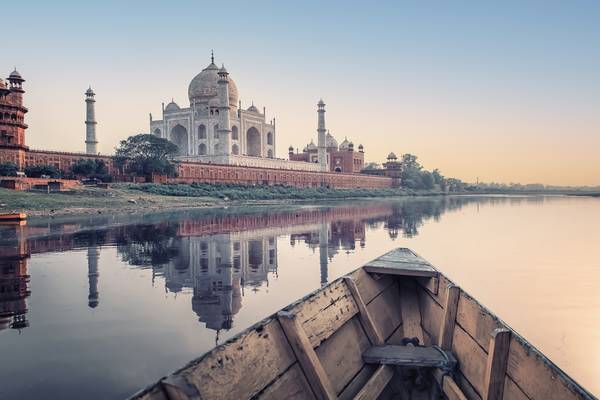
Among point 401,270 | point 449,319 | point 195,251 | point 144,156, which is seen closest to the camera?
point 449,319

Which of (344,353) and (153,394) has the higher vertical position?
(153,394)

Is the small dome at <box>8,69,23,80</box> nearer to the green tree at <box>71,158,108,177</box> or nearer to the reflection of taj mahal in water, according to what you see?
the green tree at <box>71,158,108,177</box>

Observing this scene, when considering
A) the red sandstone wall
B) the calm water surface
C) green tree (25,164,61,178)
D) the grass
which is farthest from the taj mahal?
the calm water surface

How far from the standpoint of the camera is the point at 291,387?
3148 millimetres

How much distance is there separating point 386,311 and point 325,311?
59.5 inches

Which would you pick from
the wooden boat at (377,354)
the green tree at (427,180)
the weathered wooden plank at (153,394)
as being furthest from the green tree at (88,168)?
the green tree at (427,180)

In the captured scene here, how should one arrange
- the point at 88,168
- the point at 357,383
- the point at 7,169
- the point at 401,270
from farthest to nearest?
the point at 88,168 < the point at 7,169 < the point at 401,270 < the point at 357,383

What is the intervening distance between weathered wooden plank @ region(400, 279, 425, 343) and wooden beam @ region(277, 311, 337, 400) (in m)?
2.34

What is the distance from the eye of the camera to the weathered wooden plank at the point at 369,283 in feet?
16.0

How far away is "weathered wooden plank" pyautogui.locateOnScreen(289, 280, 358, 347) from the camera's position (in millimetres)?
3599

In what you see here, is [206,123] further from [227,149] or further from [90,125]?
[90,125]

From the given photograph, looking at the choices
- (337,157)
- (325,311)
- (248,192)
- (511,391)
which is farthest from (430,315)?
(337,157)

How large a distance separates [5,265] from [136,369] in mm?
7933

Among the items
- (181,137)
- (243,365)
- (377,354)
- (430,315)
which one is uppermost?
(181,137)
